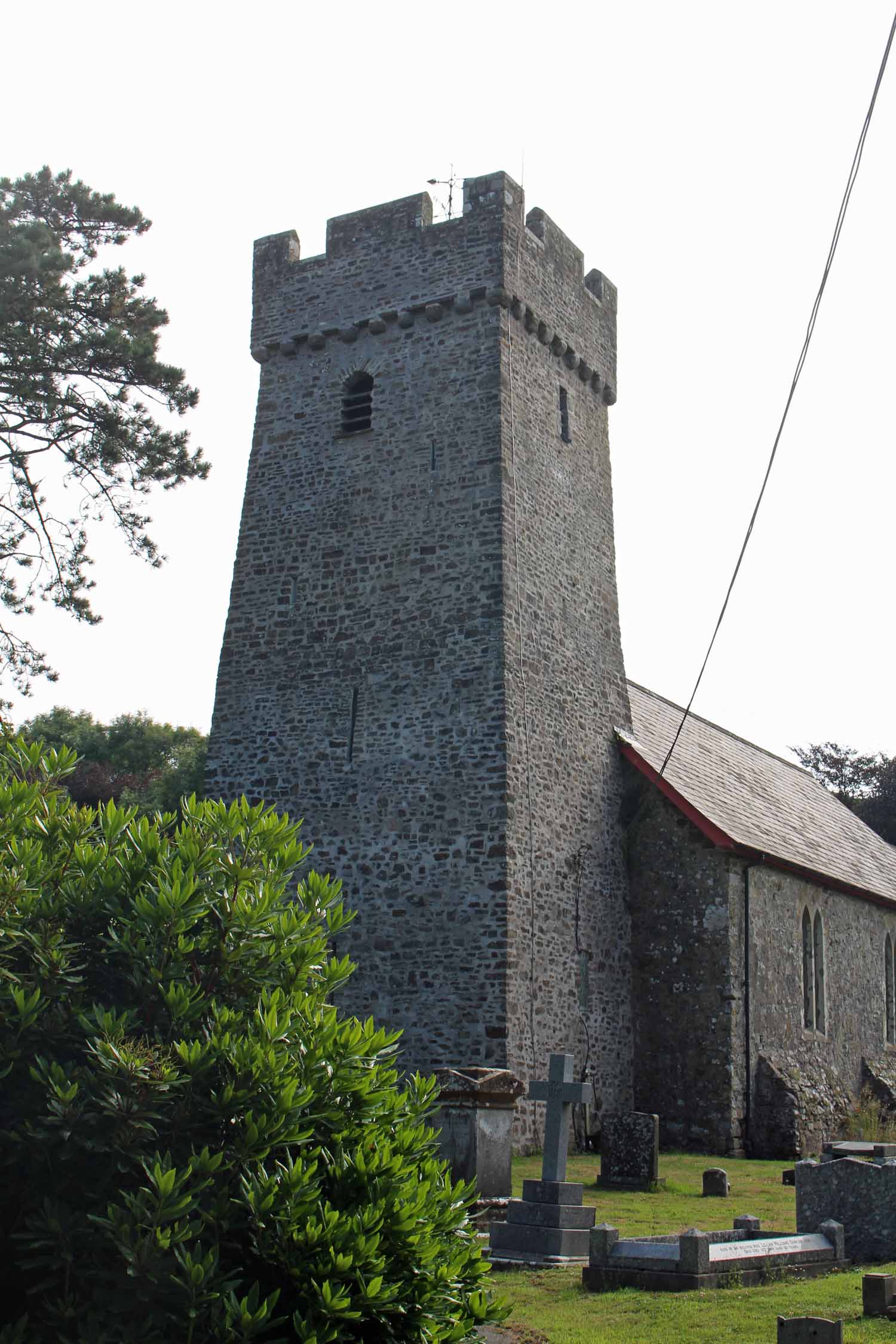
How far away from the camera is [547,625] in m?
20.1

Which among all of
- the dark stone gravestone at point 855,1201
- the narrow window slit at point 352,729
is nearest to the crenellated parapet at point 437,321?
the narrow window slit at point 352,729

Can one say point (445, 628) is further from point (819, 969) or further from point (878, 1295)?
point (878, 1295)

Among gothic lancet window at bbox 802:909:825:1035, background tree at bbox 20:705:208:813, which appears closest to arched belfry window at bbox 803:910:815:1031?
gothic lancet window at bbox 802:909:825:1035

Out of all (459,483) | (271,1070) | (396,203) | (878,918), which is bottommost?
(271,1070)

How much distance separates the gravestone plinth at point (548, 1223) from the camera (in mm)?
10664

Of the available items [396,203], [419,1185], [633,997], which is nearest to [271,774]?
[633,997]

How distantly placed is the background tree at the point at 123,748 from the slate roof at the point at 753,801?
54.8 feet

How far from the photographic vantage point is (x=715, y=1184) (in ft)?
47.6

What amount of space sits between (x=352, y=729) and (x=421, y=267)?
7352mm

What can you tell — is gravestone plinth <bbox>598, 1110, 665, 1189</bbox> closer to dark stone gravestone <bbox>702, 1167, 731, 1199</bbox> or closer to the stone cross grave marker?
dark stone gravestone <bbox>702, 1167, 731, 1199</bbox>

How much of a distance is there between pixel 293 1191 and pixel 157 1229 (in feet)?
2.00

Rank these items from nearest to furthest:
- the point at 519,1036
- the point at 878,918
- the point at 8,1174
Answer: the point at 8,1174
the point at 519,1036
the point at 878,918

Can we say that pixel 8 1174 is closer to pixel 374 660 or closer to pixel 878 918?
pixel 374 660

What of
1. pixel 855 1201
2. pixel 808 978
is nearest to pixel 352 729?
pixel 808 978
